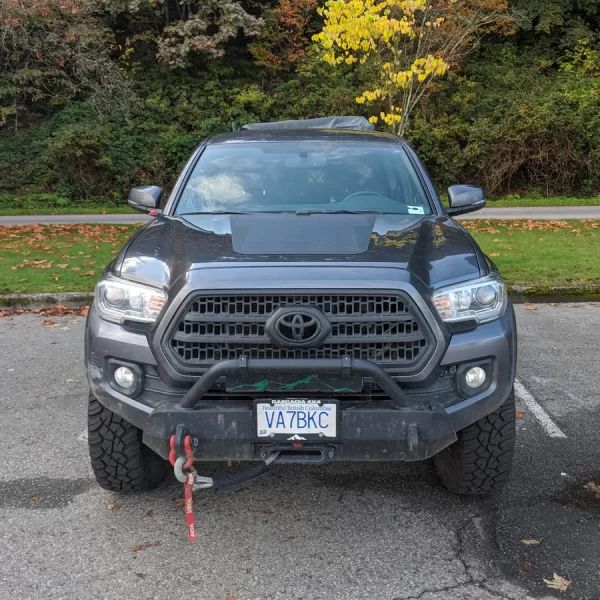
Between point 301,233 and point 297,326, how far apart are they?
691mm

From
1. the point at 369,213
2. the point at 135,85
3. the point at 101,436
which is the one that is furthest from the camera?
the point at 135,85

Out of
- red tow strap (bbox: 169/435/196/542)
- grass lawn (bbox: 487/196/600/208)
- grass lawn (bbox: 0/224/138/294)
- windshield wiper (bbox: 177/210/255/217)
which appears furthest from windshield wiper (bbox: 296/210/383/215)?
grass lawn (bbox: 487/196/600/208)

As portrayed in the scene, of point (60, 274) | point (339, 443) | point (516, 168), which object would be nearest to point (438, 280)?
point (339, 443)

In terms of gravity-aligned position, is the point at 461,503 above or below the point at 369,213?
below

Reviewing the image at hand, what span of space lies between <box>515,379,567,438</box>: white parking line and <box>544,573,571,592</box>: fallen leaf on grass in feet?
5.29

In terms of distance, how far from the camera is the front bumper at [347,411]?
114 inches

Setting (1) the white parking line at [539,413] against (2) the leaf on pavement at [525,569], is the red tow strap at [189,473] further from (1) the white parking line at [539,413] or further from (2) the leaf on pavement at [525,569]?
(1) the white parking line at [539,413]

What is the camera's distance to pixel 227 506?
3.55 m

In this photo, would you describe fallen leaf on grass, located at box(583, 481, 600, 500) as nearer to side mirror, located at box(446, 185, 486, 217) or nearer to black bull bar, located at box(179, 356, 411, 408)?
black bull bar, located at box(179, 356, 411, 408)

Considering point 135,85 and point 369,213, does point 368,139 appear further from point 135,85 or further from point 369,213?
point 135,85

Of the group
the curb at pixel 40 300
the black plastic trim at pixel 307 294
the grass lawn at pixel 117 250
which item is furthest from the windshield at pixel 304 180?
the grass lawn at pixel 117 250

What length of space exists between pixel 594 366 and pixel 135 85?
20.6 m

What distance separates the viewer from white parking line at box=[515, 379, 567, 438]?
4.46 m

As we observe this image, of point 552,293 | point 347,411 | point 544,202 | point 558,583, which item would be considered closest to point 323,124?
point 552,293
